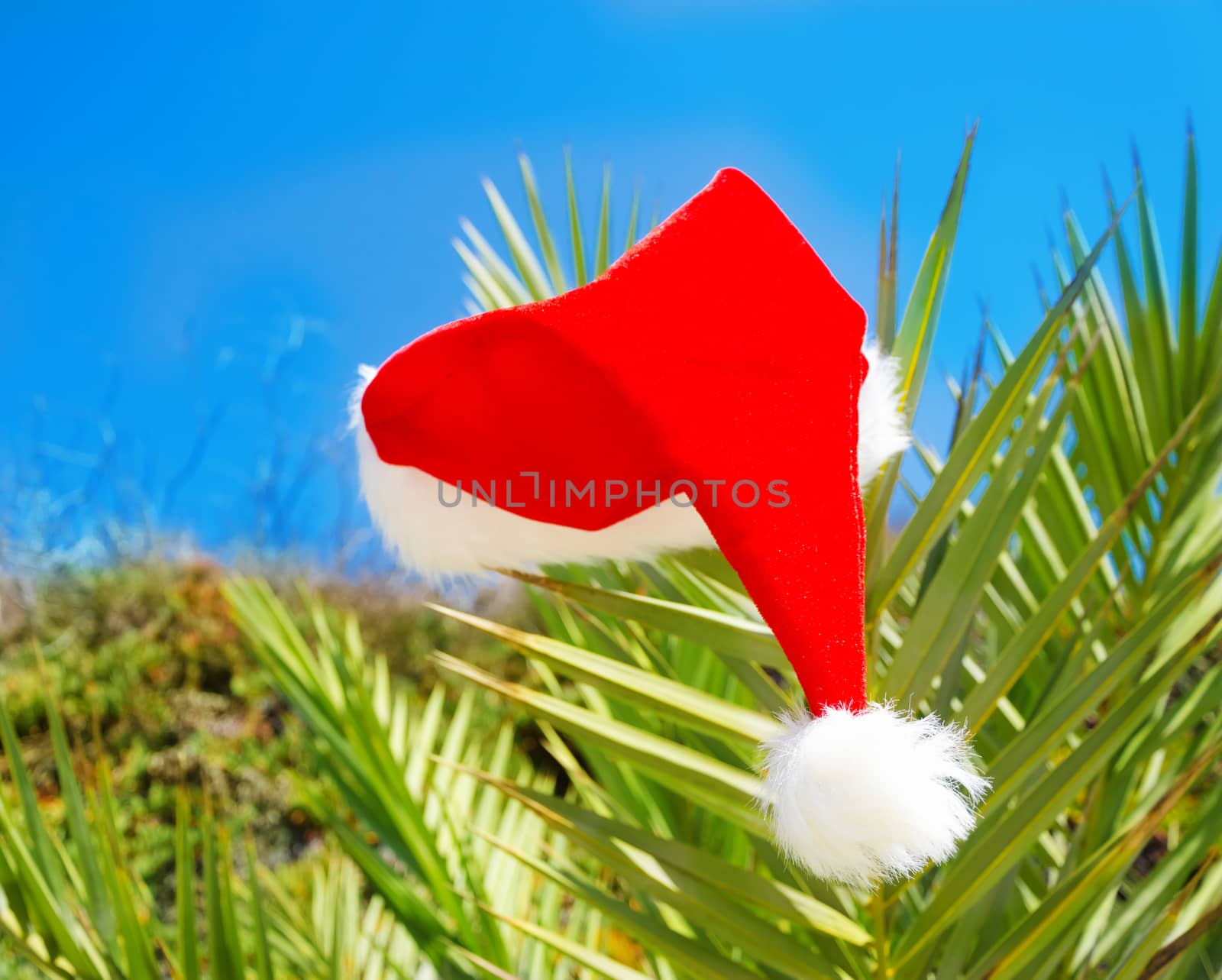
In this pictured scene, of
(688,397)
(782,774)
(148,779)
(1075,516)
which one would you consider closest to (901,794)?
(782,774)

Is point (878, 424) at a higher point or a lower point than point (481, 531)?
higher

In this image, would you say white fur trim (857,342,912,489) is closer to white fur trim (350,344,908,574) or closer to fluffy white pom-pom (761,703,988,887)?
white fur trim (350,344,908,574)

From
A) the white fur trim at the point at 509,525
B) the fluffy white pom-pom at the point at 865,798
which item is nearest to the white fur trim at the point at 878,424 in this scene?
the white fur trim at the point at 509,525

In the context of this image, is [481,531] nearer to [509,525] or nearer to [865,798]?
[509,525]

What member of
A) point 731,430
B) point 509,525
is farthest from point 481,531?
point 731,430

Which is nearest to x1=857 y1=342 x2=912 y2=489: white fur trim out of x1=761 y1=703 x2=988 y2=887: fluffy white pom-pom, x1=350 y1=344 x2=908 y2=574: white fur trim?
x1=350 y1=344 x2=908 y2=574: white fur trim

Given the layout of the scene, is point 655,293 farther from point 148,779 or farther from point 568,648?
point 148,779

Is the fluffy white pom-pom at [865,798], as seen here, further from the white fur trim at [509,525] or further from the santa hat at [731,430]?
the white fur trim at [509,525]
